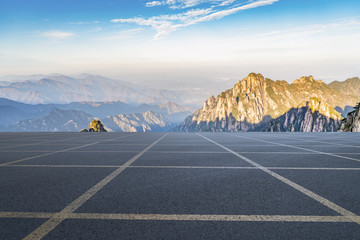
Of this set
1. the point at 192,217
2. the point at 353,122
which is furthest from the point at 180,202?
the point at 353,122

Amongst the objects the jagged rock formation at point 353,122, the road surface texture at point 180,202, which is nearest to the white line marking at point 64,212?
the road surface texture at point 180,202

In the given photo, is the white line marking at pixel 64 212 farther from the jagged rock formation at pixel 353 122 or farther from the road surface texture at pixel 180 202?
the jagged rock formation at pixel 353 122

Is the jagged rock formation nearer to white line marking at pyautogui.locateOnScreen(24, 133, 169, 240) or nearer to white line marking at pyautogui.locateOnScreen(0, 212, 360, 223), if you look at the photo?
white line marking at pyautogui.locateOnScreen(0, 212, 360, 223)

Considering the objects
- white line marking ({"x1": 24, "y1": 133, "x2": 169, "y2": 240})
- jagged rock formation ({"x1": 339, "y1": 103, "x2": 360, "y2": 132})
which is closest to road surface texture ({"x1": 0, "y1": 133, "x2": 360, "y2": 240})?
white line marking ({"x1": 24, "y1": 133, "x2": 169, "y2": 240})

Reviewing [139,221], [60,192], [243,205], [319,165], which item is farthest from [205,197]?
[319,165]

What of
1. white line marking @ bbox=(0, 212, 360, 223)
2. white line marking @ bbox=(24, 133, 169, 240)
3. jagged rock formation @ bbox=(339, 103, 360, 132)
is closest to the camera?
white line marking @ bbox=(24, 133, 169, 240)

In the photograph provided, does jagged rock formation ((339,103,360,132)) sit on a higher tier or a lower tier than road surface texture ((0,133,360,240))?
higher

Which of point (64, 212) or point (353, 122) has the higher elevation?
point (353, 122)

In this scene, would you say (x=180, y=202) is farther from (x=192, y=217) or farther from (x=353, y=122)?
(x=353, y=122)

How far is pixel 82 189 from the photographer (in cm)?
482

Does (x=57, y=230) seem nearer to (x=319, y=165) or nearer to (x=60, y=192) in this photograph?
(x=60, y=192)

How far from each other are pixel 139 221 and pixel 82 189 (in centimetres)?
206

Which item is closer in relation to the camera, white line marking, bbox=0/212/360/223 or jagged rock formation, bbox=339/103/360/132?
white line marking, bbox=0/212/360/223

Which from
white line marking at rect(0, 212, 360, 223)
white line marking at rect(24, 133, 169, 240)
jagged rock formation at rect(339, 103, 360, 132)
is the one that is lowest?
white line marking at rect(24, 133, 169, 240)
